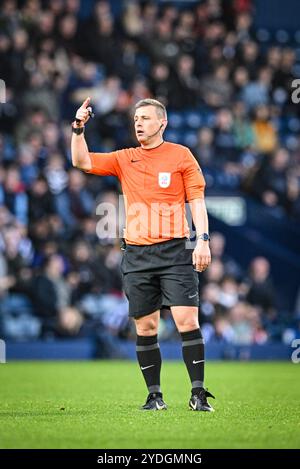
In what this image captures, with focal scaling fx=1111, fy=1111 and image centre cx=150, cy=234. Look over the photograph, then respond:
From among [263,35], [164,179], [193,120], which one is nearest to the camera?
[164,179]

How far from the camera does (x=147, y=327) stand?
8.57 meters

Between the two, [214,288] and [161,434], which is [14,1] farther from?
[161,434]

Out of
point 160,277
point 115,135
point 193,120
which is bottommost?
point 160,277

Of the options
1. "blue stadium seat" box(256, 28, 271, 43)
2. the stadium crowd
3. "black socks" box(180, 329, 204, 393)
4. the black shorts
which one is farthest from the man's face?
"blue stadium seat" box(256, 28, 271, 43)

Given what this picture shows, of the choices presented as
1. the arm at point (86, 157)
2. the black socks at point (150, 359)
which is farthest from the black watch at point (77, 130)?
the black socks at point (150, 359)

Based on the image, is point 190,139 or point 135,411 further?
point 190,139

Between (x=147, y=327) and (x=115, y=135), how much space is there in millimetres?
11280

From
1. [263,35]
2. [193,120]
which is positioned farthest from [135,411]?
[263,35]

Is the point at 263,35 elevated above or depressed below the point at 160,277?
above

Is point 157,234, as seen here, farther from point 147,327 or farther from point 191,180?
point 147,327

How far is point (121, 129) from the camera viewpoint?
19.6 m

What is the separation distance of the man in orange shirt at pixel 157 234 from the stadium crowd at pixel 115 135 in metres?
8.20
